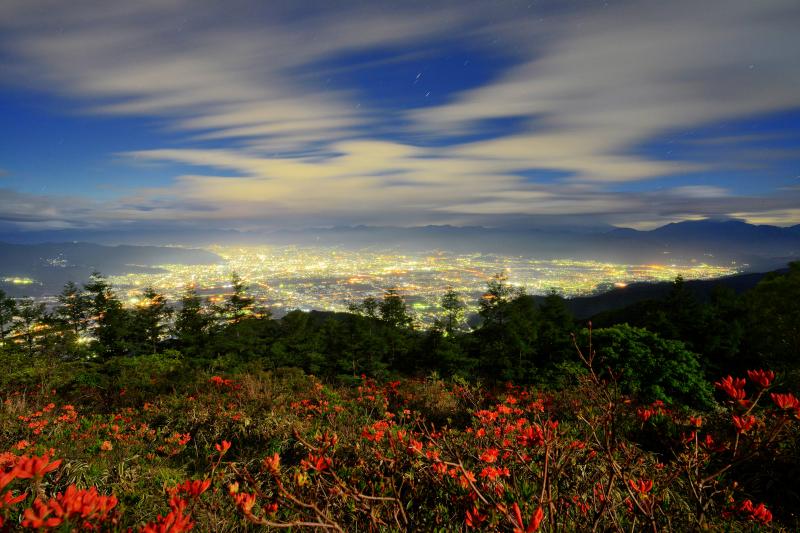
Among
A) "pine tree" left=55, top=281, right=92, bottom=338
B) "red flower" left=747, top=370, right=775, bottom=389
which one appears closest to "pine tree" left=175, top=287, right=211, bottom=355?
"pine tree" left=55, top=281, right=92, bottom=338

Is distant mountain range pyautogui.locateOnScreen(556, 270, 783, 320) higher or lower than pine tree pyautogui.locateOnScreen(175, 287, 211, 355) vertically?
lower

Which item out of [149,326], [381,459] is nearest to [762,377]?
[381,459]

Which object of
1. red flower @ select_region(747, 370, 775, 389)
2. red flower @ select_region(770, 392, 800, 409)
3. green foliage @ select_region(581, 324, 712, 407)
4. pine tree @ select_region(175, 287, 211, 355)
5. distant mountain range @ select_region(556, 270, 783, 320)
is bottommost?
distant mountain range @ select_region(556, 270, 783, 320)

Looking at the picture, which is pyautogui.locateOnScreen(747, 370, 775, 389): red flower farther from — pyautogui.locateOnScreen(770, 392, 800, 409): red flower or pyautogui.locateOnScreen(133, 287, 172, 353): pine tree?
pyautogui.locateOnScreen(133, 287, 172, 353): pine tree

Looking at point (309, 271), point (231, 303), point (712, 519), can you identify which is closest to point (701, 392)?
point (712, 519)

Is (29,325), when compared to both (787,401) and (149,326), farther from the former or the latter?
(787,401)

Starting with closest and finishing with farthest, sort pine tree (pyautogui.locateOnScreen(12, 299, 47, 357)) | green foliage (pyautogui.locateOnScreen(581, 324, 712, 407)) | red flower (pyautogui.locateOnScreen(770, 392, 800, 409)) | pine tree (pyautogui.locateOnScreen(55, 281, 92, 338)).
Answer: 1. red flower (pyautogui.locateOnScreen(770, 392, 800, 409))
2. green foliage (pyautogui.locateOnScreen(581, 324, 712, 407))
3. pine tree (pyautogui.locateOnScreen(12, 299, 47, 357))
4. pine tree (pyautogui.locateOnScreen(55, 281, 92, 338))

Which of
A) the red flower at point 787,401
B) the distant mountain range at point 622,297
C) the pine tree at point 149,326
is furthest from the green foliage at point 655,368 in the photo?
the distant mountain range at point 622,297

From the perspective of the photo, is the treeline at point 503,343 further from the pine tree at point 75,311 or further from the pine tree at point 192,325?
the pine tree at point 75,311

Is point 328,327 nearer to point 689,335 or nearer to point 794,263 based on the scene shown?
point 689,335
